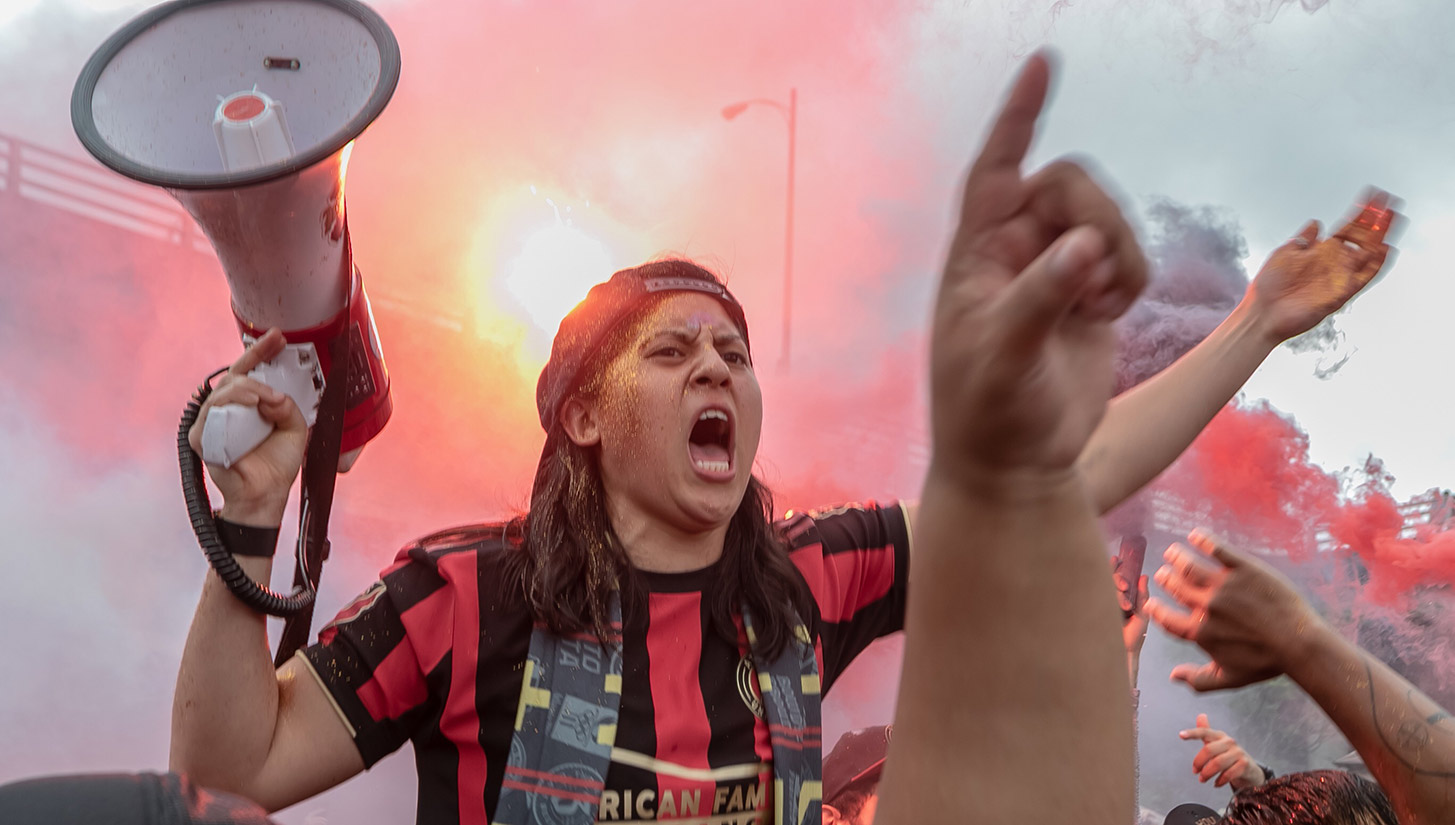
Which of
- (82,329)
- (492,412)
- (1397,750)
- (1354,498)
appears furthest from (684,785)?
(1354,498)

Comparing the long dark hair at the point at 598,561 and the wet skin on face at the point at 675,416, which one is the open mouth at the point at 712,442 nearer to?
the wet skin on face at the point at 675,416

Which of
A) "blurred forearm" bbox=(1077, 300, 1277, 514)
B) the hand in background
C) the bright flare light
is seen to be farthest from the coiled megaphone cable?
the bright flare light

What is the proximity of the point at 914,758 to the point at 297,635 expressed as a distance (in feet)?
5.33

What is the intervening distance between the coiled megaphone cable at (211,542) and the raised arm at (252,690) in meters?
0.02

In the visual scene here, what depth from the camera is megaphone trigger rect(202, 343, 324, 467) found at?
160 cm

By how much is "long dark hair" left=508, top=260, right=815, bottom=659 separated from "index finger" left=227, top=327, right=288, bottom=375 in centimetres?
54

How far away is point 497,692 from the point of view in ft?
5.27

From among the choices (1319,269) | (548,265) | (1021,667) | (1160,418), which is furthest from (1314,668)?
(548,265)

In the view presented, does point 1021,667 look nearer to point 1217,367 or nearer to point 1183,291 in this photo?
point 1217,367

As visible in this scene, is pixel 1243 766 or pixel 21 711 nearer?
pixel 1243 766

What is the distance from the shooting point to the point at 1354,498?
6504 millimetres

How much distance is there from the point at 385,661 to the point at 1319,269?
1610 millimetres

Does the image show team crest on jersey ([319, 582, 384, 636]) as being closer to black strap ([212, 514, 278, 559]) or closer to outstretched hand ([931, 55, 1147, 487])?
black strap ([212, 514, 278, 559])

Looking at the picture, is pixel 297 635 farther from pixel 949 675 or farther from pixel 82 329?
pixel 82 329
